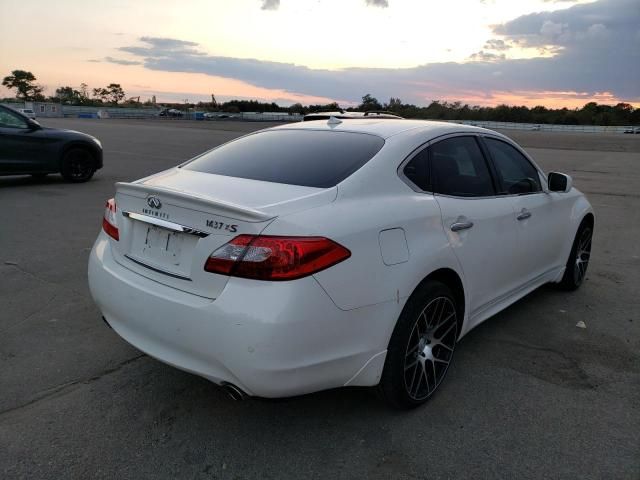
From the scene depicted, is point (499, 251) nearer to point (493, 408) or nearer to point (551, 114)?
point (493, 408)

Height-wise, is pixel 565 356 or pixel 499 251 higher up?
pixel 499 251

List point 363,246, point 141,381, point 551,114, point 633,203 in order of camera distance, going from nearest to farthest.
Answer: point 363,246, point 141,381, point 633,203, point 551,114

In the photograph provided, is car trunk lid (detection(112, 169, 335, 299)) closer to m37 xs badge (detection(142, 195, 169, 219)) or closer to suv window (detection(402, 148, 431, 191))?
m37 xs badge (detection(142, 195, 169, 219))

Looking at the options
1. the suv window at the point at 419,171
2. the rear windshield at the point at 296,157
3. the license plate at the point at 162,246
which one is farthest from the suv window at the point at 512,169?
the license plate at the point at 162,246

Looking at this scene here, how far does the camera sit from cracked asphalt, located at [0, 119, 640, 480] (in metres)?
2.65

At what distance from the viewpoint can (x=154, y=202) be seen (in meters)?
2.90

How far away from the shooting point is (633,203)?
11.1 m

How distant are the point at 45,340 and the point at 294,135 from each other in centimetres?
233

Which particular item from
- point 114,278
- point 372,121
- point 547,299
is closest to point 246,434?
point 114,278

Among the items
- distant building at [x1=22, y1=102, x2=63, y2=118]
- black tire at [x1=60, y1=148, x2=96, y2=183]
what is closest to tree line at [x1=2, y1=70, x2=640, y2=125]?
distant building at [x1=22, y1=102, x2=63, y2=118]

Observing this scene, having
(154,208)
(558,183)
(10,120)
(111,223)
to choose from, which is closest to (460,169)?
(558,183)

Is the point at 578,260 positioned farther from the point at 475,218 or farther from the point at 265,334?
the point at 265,334

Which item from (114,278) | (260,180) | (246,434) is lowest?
(246,434)

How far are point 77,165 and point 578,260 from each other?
33.5 feet
